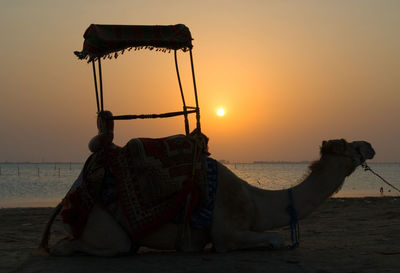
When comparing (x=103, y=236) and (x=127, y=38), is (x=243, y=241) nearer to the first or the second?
(x=103, y=236)

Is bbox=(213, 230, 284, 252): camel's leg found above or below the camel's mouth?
below

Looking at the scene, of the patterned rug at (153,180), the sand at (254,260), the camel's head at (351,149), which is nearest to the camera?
the sand at (254,260)

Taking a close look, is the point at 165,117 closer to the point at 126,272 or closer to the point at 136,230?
the point at 136,230

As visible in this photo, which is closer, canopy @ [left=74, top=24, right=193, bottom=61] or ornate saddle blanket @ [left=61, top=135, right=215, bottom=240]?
ornate saddle blanket @ [left=61, top=135, right=215, bottom=240]

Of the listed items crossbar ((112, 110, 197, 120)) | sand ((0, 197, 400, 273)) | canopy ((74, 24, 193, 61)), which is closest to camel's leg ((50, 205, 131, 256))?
sand ((0, 197, 400, 273))

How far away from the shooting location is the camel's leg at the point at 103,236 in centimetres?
596

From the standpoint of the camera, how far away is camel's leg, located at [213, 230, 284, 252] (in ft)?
20.0

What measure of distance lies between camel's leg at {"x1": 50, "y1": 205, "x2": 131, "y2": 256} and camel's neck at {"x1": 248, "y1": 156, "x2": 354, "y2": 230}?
1.63 meters

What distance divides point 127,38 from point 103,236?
250 cm

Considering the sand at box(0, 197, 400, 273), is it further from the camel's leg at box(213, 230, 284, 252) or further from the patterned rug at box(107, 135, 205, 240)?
the patterned rug at box(107, 135, 205, 240)

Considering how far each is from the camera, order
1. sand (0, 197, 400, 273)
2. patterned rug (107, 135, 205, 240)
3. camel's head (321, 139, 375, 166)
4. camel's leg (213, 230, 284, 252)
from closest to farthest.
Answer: sand (0, 197, 400, 273) → patterned rug (107, 135, 205, 240) → camel's leg (213, 230, 284, 252) → camel's head (321, 139, 375, 166)

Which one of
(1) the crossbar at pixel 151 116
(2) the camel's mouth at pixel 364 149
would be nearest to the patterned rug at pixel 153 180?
(1) the crossbar at pixel 151 116

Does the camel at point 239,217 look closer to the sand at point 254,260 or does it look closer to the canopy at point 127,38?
the sand at point 254,260

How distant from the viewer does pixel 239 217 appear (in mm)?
6199
